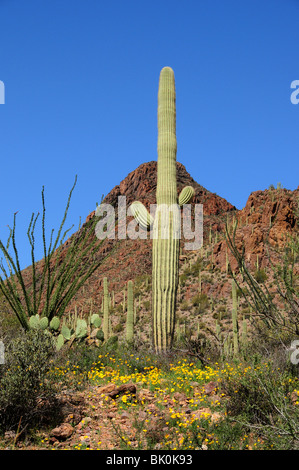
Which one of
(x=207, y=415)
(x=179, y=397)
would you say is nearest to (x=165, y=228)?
(x=179, y=397)

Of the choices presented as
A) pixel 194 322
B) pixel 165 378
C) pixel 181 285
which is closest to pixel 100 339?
pixel 165 378

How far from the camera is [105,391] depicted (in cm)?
712

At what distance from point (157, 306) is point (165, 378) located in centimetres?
301

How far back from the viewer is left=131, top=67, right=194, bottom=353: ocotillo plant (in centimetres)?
1079

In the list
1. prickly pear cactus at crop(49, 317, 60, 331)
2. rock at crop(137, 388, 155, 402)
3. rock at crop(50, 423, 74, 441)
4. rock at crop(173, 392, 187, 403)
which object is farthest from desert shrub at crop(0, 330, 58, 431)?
prickly pear cactus at crop(49, 317, 60, 331)

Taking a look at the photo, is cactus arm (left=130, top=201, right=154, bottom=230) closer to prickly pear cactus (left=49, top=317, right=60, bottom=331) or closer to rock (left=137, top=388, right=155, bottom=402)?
prickly pear cactus (left=49, top=317, right=60, bottom=331)

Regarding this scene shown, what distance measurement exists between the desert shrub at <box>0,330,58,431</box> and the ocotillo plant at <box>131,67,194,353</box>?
4343 millimetres

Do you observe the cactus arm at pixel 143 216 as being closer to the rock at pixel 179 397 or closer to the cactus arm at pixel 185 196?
the cactus arm at pixel 185 196

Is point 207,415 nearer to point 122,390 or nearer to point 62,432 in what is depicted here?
point 122,390

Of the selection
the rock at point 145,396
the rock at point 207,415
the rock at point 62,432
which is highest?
A: the rock at point 145,396

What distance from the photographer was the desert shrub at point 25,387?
6.04 meters

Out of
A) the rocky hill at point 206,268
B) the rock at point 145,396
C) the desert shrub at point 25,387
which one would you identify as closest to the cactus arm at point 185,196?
the rock at point 145,396

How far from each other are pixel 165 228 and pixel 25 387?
5.78 meters

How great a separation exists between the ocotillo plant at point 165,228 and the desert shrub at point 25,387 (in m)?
4.34
